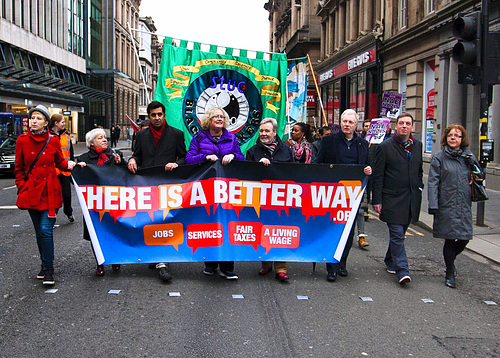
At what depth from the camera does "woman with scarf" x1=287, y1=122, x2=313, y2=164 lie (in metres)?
7.94

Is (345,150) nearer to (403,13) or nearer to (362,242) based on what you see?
(362,242)

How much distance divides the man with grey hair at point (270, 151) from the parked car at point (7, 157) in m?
14.3

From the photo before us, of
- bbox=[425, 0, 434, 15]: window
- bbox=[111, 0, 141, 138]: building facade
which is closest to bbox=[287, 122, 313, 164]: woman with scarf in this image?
bbox=[425, 0, 434, 15]: window

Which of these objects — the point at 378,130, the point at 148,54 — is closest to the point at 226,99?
the point at 378,130

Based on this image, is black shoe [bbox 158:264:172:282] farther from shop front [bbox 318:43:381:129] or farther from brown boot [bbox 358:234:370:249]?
shop front [bbox 318:43:381:129]

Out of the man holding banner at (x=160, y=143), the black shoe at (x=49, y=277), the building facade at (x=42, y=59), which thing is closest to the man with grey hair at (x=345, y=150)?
the man holding banner at (x=160, y=143)

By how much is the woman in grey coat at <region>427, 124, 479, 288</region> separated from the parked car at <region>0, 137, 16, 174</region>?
15632 millimetres

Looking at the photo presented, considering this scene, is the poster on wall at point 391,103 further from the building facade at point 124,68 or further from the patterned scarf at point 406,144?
the building facade at point 124,68

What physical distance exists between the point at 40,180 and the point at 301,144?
380cm

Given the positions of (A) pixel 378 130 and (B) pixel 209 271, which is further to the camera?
(A) pixel 378 130

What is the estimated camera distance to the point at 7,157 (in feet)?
62.0

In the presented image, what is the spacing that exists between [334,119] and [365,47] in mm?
9617

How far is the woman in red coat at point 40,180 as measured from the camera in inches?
223

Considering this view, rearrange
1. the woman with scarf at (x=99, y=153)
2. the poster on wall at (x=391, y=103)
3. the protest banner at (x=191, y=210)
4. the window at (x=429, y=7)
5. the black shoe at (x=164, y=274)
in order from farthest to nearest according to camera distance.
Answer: the window at (x=429, y=7), the poster on wall at (x=391, y=103), the woman with scarf at (x=99, y=153), the protest banner at (x=191, y=210), the black shoe at (x=164, y=274)
